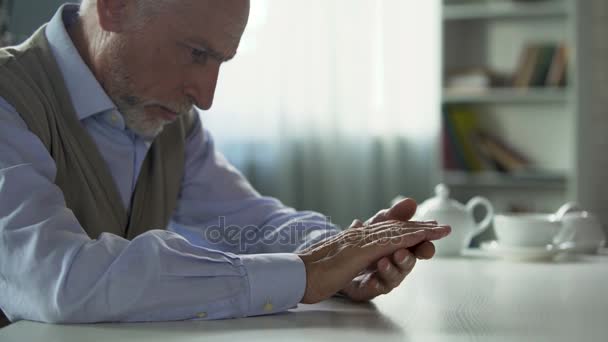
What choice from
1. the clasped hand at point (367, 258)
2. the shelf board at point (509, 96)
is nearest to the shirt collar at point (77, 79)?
the clasped hand at point (367, 258)

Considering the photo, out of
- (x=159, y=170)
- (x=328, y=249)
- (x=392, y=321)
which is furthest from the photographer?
(x=159, y=170)

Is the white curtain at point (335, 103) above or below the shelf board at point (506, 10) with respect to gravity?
below

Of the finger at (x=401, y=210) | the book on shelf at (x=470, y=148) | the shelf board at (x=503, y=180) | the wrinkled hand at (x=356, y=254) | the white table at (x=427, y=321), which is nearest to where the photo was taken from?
the white table at (x=427, y=321)

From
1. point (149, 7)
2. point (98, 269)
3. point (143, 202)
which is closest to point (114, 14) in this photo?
point (149, 7)

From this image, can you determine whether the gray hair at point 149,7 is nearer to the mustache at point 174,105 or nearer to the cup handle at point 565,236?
the mustache at point 174,105

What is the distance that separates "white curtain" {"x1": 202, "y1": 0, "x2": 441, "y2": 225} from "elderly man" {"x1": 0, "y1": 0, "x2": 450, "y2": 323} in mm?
2061

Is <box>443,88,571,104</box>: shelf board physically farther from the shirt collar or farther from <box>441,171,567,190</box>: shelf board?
the shirt collar

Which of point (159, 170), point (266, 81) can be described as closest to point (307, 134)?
point (266, 81)

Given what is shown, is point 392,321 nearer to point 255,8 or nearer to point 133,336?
point 133,336

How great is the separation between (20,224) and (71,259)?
88mm

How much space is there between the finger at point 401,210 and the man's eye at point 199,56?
1.33 ft

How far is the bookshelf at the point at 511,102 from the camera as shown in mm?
3416

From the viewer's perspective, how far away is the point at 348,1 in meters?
3.75

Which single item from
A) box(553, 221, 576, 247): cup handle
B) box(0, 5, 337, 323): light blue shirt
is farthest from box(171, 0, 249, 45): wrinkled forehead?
box(553, 221, 576, 247): cup handle
